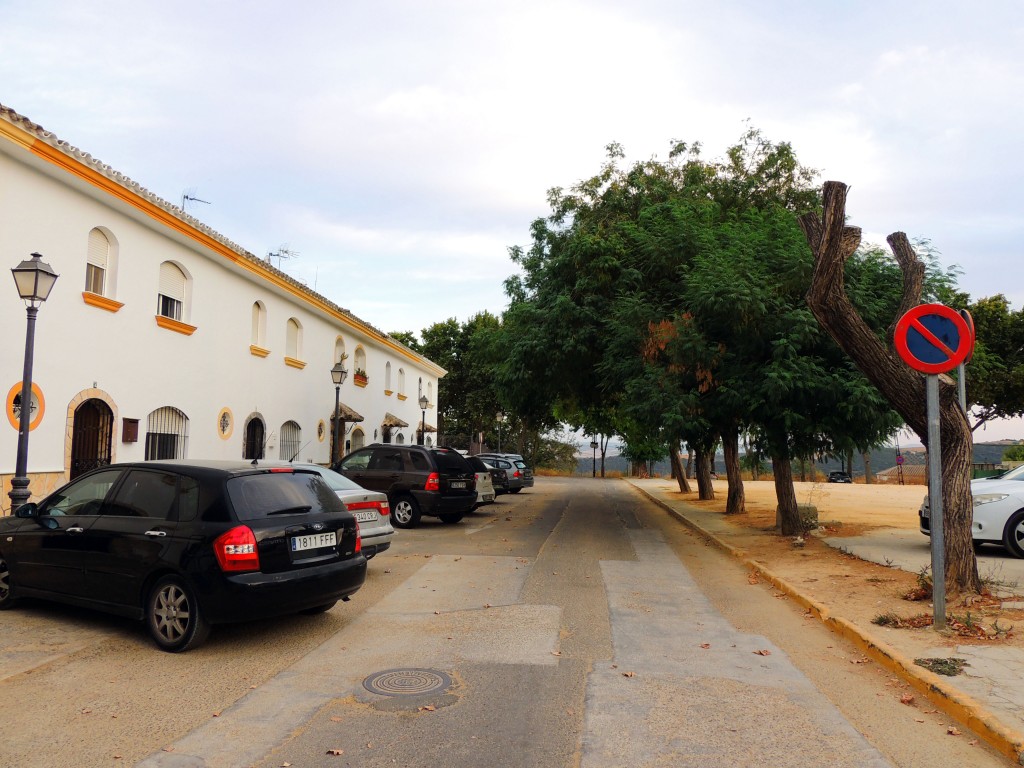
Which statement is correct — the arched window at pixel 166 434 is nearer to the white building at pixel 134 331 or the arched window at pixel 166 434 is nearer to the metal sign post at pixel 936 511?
the white building at pixel 134 331

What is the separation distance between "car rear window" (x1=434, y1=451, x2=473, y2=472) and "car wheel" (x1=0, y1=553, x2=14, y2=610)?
29.3 feet

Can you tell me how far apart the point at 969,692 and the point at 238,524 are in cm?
528

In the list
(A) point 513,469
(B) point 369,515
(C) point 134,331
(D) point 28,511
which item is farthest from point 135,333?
(A) point 513,469

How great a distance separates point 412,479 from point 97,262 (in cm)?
734

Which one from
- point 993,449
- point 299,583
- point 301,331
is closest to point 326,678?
point 299,583

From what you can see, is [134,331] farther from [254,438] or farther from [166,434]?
[254,438]

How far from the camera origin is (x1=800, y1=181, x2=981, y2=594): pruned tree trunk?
7.56m

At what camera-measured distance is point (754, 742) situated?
4.04 meters

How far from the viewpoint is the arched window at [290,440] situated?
21.8m

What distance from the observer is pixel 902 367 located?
26.2 ft

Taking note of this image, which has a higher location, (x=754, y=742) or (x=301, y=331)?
(x=301, y=331)

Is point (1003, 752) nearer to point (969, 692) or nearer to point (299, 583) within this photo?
point (969, 692)

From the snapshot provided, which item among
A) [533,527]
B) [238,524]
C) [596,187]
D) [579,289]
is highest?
[596,187]

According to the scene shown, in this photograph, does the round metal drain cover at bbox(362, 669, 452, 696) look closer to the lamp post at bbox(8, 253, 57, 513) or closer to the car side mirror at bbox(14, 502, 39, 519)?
the car side mirror at bbox(14, 502, 39, 519)
